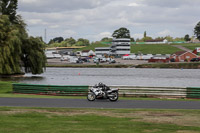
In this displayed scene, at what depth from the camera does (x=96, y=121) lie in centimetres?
1593

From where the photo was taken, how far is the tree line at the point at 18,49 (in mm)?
61188

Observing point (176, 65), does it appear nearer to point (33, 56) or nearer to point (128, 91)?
point (33, 56)

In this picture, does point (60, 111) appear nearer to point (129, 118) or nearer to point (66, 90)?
point (129, 118)

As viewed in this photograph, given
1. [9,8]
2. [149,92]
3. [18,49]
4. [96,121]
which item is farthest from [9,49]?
[96,121]

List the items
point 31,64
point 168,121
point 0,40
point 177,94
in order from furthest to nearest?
point 31,64 < point 0,40 < point 177,94 < point 168,121

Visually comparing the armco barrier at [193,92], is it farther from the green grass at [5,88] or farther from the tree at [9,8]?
the tree at [9,8]

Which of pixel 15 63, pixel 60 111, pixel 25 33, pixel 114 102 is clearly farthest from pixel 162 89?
pixel 25 33

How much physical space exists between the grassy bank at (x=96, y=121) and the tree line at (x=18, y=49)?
43.7 meters

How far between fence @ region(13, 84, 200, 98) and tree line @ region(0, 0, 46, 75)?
2994 centimetres

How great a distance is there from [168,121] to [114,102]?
9114 millimetres

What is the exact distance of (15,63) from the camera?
6309 cm

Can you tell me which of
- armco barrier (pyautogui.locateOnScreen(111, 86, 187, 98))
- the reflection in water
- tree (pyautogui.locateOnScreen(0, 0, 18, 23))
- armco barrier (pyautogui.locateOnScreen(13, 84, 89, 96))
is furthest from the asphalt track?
tree (pyautogui.locateOnScreen(0, 0, 18, 23))

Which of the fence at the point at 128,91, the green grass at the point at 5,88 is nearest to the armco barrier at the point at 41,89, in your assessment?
the fence at the point at 128,91

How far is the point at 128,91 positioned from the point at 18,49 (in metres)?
37.4
